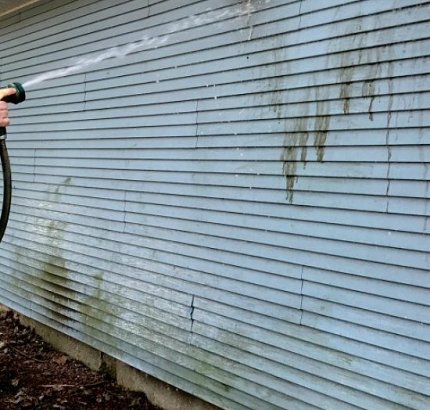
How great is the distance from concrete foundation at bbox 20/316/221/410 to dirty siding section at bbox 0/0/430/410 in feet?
0.45

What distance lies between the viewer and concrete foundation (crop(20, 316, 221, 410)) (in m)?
3.86

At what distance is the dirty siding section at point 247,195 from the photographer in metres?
2.60

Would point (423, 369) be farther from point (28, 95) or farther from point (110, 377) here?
point (28, 95)

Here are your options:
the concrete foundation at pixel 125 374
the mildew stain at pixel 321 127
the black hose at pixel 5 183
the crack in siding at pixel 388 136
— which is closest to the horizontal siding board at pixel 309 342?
the concrete foundation at pixel 125 374

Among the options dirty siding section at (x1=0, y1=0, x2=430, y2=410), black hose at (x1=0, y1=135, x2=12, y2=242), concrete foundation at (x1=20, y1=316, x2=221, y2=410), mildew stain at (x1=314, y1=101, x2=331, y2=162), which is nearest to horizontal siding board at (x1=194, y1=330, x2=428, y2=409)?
dirty siding section at (x1=0, y1=0, x2=430, y2=410)

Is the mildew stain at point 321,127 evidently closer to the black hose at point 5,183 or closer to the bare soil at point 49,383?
the black hose at point 5,183

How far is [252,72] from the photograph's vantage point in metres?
3.25

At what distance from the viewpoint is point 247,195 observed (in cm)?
330

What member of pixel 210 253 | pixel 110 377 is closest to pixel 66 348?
pixel 110 377

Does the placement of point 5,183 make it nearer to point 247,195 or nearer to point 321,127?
point 247,195

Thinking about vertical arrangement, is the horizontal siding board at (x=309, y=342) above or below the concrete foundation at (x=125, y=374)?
above

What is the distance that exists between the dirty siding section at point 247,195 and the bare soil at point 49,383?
1.04 ft

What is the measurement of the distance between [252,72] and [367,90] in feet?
2.70

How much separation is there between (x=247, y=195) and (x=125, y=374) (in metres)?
2.10
